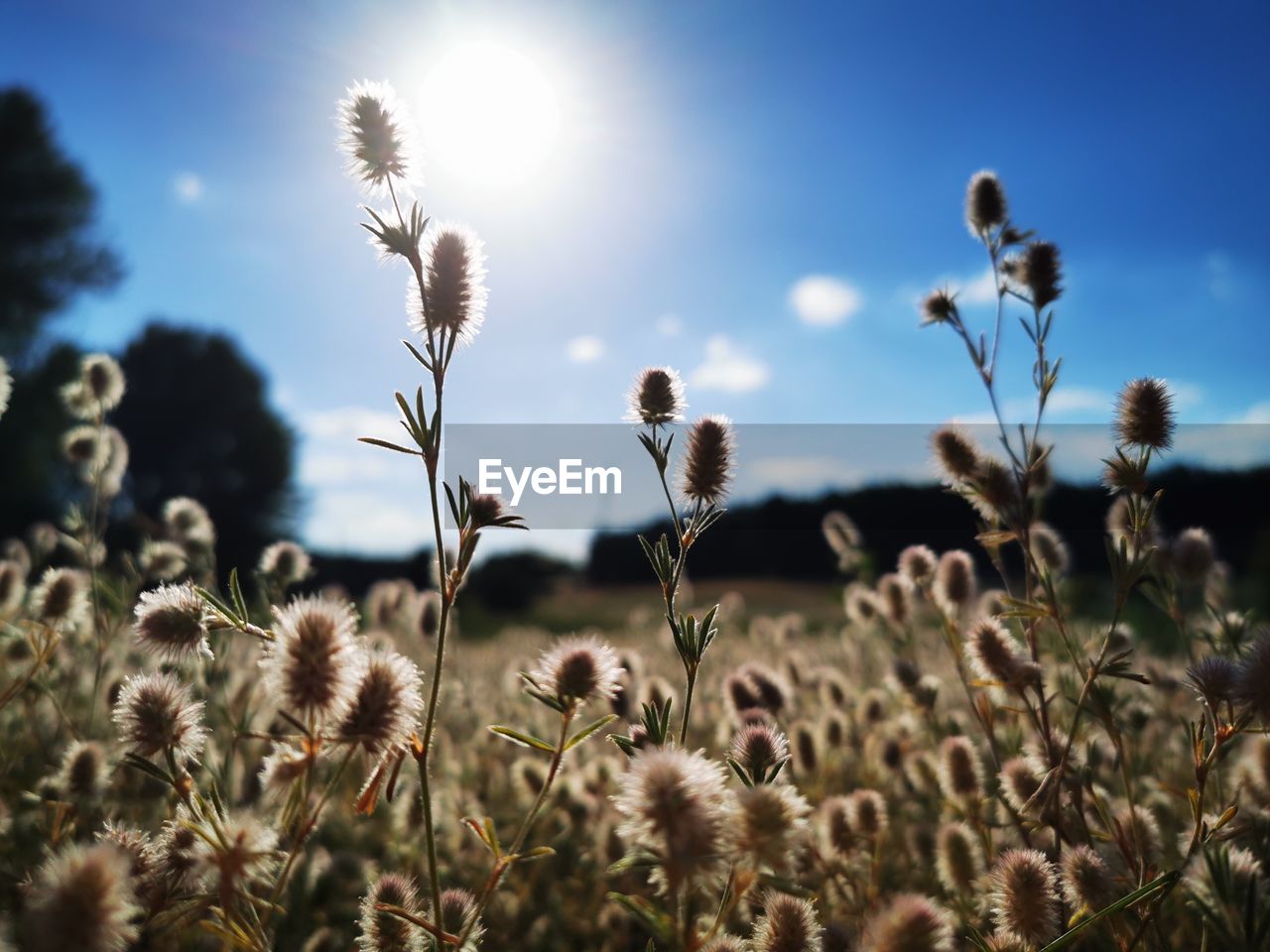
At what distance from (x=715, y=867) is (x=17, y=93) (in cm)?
3474

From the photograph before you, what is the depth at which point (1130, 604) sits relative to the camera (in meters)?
11.1

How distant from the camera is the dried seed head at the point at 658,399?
63.8 inches

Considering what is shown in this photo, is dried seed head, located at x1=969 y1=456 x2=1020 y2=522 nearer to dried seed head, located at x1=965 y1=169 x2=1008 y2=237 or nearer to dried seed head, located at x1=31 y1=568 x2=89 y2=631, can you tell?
dried seed head, located at x1=965 y1=169 x2=1008 y2=237

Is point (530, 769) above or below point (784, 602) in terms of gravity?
above

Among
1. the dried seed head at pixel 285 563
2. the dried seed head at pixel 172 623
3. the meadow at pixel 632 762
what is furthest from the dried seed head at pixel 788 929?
the dried seed head at pixel 285 563

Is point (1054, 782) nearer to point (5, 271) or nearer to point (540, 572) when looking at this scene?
point (540, 572)

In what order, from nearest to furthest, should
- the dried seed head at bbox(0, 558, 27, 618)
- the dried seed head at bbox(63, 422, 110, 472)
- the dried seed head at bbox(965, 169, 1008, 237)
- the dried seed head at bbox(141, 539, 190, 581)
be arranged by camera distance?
the dried seed head at bbox(965, 169, 1008, 237) → the dried seed head at bbox(141, 539, 190, 581) → the dried seed head at bbox(0, 558, 27, 618) → the dried seed head at bbox(63, 422, 110, 472)

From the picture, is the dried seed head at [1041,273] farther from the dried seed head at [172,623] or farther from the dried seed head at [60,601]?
the dried seed head at [60,601]

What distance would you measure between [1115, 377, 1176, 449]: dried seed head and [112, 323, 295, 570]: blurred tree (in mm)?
29568

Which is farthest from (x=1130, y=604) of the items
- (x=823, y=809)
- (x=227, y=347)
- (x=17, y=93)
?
(x=17, y=93)

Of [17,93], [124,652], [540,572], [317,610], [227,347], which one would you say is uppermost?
[17,93]

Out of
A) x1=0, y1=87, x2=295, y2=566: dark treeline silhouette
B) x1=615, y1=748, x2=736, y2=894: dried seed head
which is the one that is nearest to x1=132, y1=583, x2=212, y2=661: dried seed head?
x1=615, y1=748, x2=736, y2=894: dried seed head

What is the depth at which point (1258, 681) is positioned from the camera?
4.23 feet

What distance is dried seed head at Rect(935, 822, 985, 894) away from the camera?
6.53 feet
